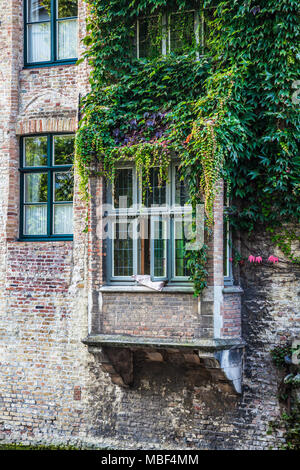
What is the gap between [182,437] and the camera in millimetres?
9414

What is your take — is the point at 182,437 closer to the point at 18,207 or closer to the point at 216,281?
the point at 216,281

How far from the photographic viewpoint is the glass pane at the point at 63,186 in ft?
34.8

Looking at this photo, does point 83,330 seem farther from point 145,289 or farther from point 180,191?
point 180,191

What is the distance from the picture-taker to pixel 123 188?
9570 millimetres

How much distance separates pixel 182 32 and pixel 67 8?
2695mm

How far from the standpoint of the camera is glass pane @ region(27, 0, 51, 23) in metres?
11.0

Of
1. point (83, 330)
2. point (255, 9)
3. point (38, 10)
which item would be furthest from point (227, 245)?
point (38, 10)

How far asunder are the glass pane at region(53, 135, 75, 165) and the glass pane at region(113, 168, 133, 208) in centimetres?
145

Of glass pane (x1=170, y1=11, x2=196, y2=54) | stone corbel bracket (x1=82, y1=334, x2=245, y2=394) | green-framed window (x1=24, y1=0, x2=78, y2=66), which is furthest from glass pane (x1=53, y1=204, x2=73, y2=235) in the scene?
glass pane (x1=170, y1=11, x2=196, y2=54)

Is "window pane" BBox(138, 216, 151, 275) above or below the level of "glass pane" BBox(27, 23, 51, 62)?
below

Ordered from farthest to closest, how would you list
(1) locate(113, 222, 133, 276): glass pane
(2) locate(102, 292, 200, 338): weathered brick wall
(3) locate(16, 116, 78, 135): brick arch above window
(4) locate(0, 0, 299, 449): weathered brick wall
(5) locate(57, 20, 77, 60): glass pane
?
1. (5) locate(57, 20, 77, 60): glass pane
2. (3) locate(16, 116, 78, 135): brick arch above window
3. (1) locate(113, 222, 133, 276): glass pane
4. (4) locate(0, 0, 299, 449): weathered brick wall
5. (2) locate(102, 292, 200, 338): weathered brick wall

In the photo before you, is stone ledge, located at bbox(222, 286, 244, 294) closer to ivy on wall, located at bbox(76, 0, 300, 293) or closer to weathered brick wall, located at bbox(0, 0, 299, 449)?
weathered brick wall, located at bbox(0, 0, 299, 449)

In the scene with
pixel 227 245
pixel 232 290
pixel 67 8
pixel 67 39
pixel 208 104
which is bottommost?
pixel 232 290

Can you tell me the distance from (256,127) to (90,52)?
3.25m
